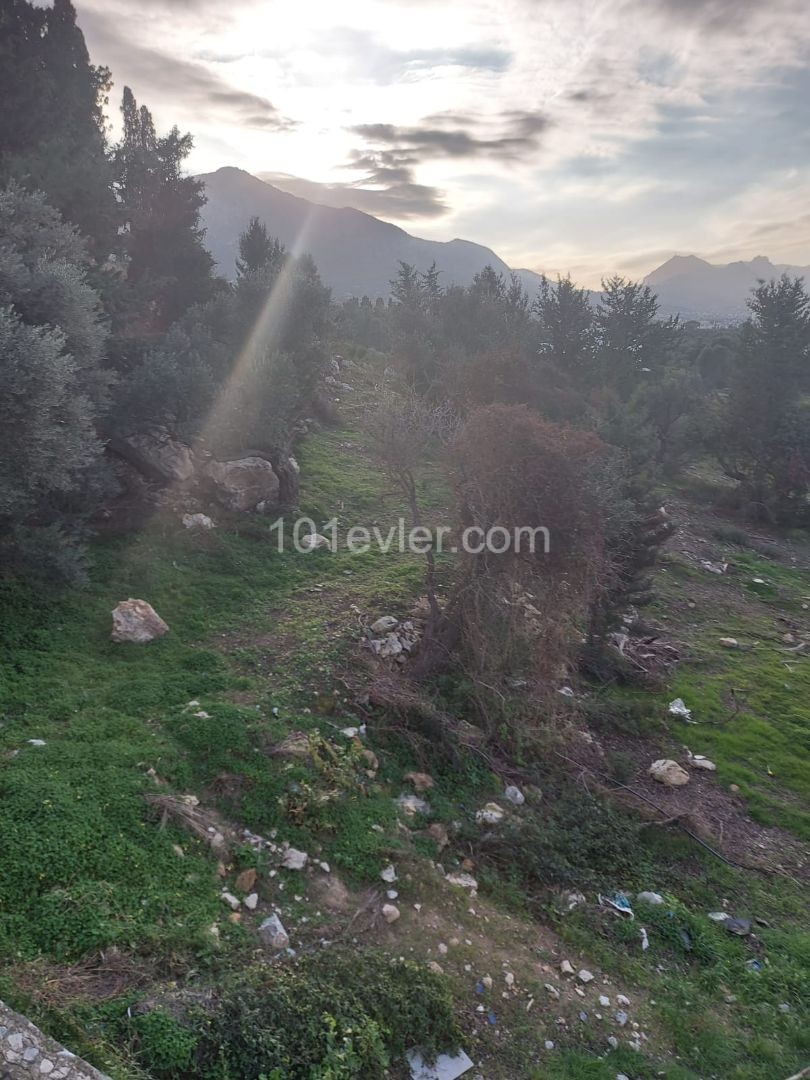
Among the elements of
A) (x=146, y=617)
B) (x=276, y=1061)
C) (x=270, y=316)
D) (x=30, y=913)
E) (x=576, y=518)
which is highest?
(x=270, y=316)

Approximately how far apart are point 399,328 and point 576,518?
75.2 feet

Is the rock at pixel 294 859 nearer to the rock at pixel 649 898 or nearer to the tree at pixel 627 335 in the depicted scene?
the rock at pixel 649 898

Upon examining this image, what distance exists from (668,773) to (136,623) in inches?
314

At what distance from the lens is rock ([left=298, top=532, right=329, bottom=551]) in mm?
13102

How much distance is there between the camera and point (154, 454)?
12789 millimetres

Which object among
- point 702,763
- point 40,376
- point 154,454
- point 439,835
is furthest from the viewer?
point 154,454

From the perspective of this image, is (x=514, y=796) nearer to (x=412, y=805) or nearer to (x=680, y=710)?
(x=412, y=805)

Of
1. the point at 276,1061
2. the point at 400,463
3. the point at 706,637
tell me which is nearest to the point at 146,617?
the point at 400,463

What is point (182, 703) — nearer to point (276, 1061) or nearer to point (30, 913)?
point (30, 913)

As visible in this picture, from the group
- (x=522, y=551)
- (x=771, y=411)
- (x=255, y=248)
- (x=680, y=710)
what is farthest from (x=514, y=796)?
(x=255, y=248)

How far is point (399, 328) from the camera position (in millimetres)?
29219

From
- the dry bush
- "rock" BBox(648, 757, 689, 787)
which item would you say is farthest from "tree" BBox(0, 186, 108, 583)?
"rock" BBox(648, 757, 689, 787)

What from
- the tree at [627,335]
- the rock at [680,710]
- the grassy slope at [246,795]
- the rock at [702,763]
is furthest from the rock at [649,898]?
the tree at [627,335]

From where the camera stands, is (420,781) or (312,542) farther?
(312,542)
